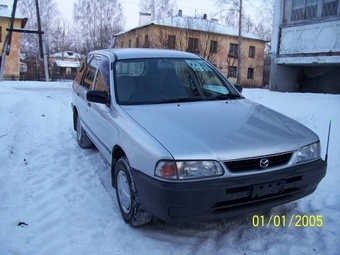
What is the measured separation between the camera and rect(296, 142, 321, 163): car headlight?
2844mm

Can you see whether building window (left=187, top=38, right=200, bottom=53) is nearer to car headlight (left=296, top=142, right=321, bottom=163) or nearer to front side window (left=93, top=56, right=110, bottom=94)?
front side window (left=93, top=56, right=110, bottom=94)

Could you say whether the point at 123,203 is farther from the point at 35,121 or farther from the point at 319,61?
the point at 319,61

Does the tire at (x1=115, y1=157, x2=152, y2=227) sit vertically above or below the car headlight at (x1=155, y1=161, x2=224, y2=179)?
below

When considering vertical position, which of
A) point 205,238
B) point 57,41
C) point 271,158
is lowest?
point 205,238

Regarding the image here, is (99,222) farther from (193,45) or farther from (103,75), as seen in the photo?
(193,45)

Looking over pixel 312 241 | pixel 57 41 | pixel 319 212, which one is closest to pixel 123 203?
pixel 312 241

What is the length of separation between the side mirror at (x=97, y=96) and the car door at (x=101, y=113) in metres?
0.04

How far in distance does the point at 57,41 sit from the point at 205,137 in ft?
176

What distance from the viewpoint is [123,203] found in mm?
3162

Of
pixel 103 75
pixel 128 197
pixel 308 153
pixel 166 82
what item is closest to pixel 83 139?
pixel 103 75

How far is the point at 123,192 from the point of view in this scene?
3150 millimetres

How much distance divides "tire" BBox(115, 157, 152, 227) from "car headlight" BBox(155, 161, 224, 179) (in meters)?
0.52

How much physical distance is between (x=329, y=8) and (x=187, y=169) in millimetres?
11621
